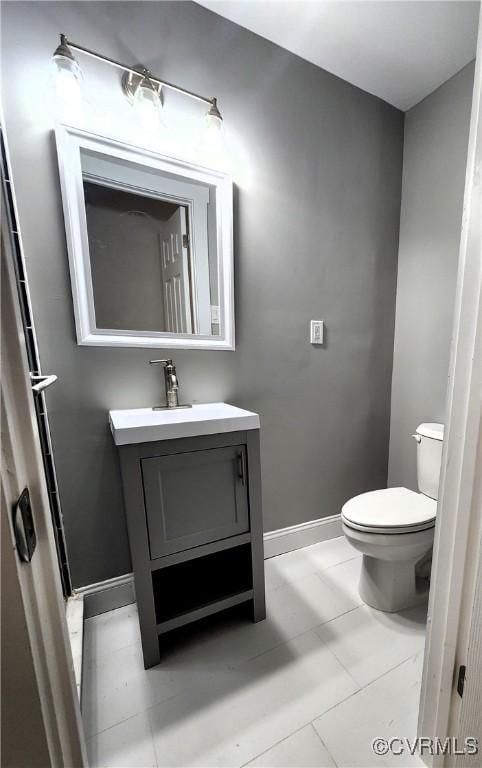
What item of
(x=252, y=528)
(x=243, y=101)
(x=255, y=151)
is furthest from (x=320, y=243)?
(x=252, y=528)

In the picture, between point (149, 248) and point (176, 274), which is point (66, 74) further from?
point (176, 274)

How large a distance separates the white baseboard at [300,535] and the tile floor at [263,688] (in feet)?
0.85

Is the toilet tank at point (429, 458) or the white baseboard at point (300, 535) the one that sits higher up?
the toilet tank at point (429, 458)

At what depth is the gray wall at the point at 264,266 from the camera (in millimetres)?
988

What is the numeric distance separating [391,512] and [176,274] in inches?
51.3

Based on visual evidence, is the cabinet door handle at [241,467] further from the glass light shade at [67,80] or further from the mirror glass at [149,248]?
the glass light shade at [67,80]

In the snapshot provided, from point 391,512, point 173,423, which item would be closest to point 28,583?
point 173,423

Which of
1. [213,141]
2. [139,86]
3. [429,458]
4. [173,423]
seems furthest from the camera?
[429,458]

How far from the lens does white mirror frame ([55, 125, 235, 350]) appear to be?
99 centimetres

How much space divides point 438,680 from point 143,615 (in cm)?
81

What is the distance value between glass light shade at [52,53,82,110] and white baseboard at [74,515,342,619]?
175cm

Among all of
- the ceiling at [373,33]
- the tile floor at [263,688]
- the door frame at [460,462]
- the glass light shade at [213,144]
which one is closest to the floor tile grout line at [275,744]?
the tile floor at [263,688]

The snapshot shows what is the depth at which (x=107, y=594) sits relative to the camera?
119 cm

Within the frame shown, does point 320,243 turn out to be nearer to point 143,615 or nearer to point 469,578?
point 469,578
